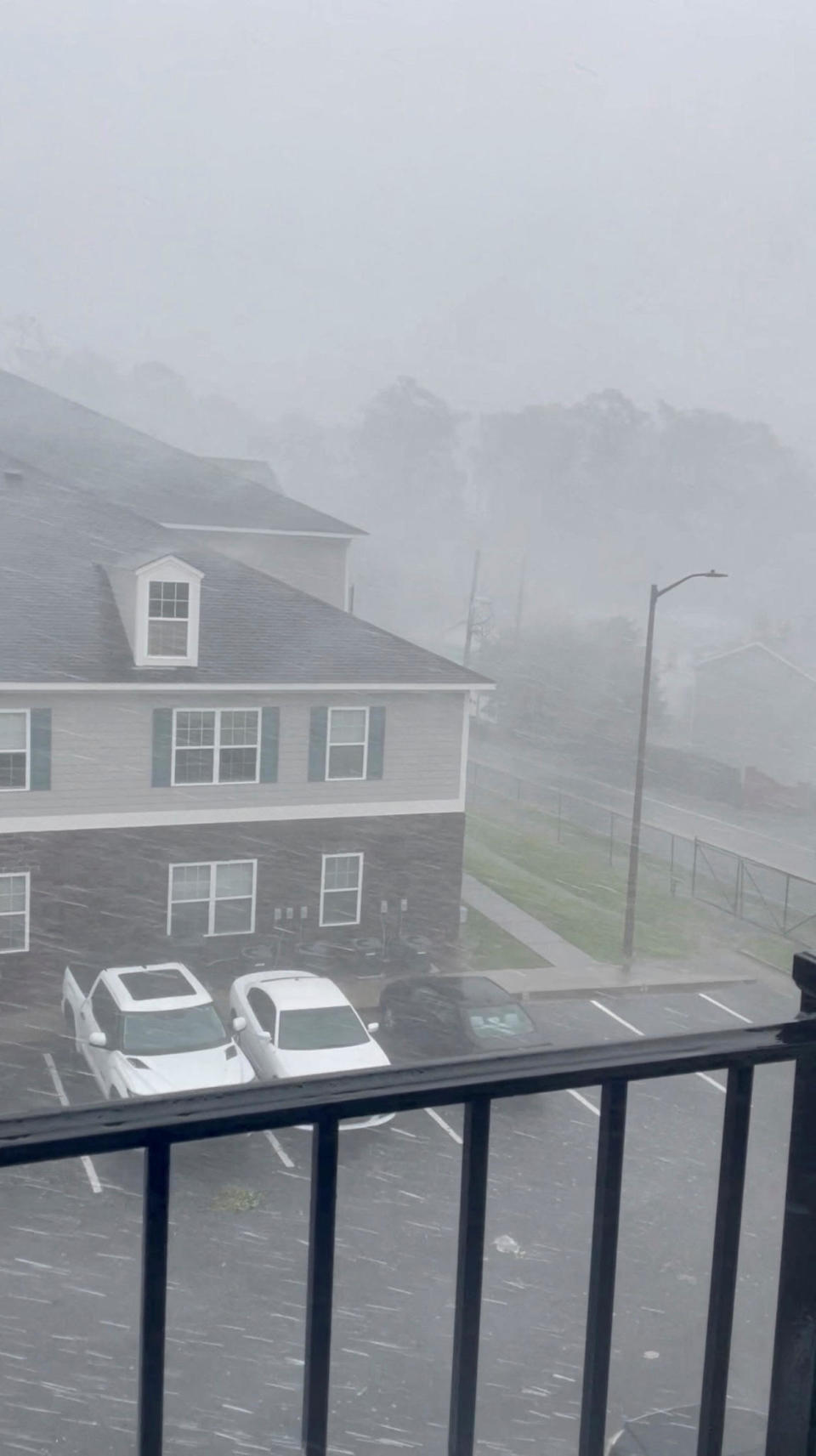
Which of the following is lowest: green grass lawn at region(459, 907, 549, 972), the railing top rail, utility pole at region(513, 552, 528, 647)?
green grass lawn at region(459, 907, 549, 972)

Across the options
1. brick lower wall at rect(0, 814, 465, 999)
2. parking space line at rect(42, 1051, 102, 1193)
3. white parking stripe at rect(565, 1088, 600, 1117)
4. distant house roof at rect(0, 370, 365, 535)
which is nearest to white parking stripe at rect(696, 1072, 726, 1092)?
white parking stripe at rect(565, 1088, 600, 1117)

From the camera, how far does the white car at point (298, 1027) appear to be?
37.7 inches

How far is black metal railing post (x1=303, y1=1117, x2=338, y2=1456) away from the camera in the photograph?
779mm

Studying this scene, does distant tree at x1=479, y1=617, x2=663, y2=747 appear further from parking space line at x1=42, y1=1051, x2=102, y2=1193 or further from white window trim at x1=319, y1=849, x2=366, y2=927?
parking space line at x1=42, y1=1051, x2=102, y2=1193

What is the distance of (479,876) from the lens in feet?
4.58

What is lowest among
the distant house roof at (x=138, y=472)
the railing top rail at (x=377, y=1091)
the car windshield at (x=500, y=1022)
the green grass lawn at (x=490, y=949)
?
the car windshield at (x=500, y=1022)

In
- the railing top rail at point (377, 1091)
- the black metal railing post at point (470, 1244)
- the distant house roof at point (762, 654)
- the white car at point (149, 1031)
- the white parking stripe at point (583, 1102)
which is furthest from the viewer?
the distant house roof at point (762, 654)

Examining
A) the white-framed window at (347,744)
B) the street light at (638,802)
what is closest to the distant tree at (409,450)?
the street light at (638,802)

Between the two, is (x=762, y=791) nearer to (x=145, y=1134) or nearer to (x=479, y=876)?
(x=479, y=876)

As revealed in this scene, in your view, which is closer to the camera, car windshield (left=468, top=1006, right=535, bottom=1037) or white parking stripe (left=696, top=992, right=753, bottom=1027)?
car windshield (left=468, top=1006, right=535, bottom=1037)

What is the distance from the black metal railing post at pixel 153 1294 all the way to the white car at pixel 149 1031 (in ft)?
0.43

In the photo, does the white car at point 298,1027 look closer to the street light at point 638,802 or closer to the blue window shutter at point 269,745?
the blue window shutter at point 269,745

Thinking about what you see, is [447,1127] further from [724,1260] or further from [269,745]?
[269,745]

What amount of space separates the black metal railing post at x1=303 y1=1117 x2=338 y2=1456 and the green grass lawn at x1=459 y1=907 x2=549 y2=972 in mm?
566
